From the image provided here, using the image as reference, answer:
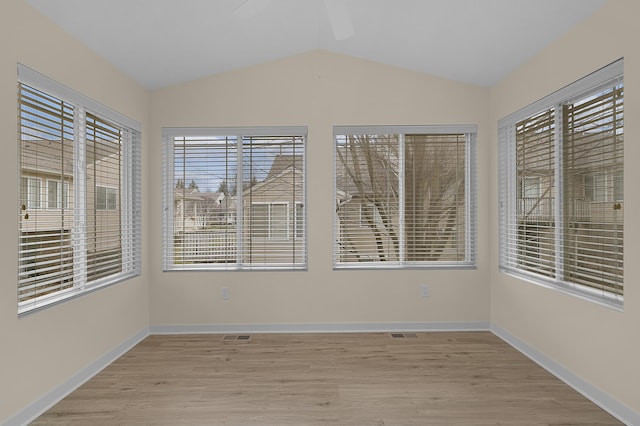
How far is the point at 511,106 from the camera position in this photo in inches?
143

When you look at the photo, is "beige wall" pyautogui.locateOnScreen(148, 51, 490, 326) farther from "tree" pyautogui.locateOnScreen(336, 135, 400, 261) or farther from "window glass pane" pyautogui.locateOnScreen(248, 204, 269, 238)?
"window glass pane" pyautogui.locateOnScreen(248, 204, 269, 238)

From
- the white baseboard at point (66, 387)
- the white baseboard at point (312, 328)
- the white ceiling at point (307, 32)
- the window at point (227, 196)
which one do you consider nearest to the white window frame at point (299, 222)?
the window at point (227, 196)

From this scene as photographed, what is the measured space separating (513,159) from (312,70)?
218 cm

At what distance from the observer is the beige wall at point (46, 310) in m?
2.19

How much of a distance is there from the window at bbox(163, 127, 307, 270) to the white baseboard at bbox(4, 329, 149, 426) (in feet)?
3.13

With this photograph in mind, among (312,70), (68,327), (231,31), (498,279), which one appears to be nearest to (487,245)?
(498,279)

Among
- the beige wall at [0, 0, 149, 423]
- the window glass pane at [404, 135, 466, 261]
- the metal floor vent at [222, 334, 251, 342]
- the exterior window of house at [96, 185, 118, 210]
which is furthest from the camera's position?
the window glass pane at [404, 135, 466, 261]

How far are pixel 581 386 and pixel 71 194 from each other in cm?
388

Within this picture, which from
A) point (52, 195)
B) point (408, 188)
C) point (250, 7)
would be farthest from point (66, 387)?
point (408, 188)

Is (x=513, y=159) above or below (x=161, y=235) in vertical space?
above

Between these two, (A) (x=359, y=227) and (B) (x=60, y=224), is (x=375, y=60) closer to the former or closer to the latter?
(A) (x=359, y=227)

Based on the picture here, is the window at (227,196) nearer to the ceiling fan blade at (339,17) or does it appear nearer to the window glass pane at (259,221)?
the window glass pane at (259,221)

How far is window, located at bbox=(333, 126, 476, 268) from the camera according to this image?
4090 millimetres

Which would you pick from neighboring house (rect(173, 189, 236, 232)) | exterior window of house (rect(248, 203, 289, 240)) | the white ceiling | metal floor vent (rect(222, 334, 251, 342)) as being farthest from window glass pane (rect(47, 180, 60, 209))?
metal floor vent (rect(222, 334, 251, 342))
